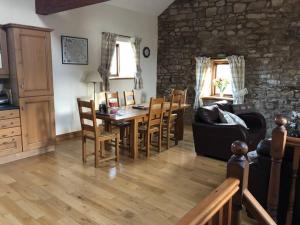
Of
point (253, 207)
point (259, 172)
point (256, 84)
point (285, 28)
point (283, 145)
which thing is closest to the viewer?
point (253, 207)

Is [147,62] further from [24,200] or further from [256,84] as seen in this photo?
[24,200]

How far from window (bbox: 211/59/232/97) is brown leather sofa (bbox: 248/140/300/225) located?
3.82 m

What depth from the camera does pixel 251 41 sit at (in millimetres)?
5523

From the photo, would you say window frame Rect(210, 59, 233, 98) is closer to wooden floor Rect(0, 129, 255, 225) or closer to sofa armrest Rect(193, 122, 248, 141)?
sofa armrest Rect(193, 122, 248, 141)

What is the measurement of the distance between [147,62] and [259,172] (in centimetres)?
480

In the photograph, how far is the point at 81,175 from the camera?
11.5 feet

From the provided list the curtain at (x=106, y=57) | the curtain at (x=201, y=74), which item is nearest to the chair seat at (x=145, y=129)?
the curtain at (x=106, y=57)

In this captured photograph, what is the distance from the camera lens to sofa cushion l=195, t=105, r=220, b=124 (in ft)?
13.5

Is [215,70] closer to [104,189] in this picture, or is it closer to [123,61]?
[123,61]

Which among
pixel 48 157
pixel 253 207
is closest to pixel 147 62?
pixel 48 157

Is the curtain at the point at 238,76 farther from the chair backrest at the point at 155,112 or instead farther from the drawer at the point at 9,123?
the drawer at the point at 9,123

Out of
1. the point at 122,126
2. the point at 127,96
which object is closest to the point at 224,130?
the point at 122,126

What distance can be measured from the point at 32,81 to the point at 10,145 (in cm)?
102

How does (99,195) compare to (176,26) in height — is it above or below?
below
